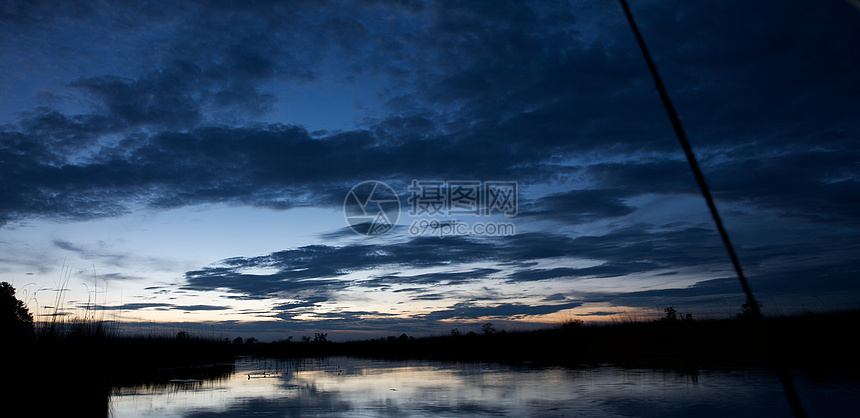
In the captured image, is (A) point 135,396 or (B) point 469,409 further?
(A) point 135,396

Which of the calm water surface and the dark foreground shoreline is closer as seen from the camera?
the dark foreground shoreline

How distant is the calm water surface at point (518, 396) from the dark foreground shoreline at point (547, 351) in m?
0.99

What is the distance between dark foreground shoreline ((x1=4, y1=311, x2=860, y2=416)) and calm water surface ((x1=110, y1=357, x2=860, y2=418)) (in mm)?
985

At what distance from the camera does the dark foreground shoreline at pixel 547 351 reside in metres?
7.78

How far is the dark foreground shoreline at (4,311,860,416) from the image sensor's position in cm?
778

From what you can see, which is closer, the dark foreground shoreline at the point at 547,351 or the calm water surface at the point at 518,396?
the dark foreground shoreline at the point at 547,351

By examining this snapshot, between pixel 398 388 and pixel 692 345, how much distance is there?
37.9ft

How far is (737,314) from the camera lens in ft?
64.3

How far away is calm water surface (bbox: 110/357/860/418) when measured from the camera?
832cm

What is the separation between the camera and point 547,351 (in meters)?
22.5

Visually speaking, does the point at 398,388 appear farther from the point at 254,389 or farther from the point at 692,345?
the point at 692,345

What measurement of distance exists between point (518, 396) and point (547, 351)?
1297cm

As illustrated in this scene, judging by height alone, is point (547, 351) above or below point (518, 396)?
below

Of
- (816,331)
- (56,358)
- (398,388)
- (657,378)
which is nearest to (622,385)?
(657,378)
